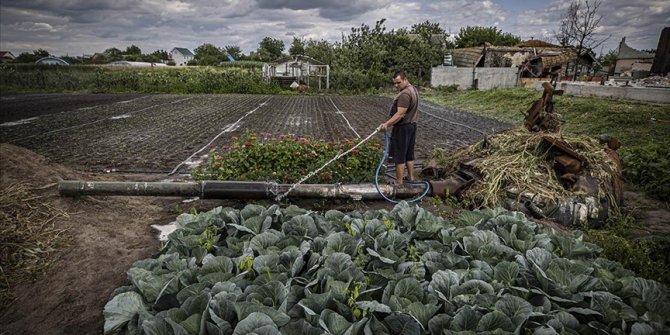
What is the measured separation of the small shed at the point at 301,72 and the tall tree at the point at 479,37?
28562 mm

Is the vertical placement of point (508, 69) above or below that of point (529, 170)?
above

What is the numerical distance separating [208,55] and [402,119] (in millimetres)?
71317

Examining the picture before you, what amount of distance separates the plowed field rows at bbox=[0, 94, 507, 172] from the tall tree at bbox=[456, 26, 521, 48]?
37.8m

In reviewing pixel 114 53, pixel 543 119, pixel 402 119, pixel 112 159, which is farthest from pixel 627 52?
pixel 114 53

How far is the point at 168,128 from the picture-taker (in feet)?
41.0

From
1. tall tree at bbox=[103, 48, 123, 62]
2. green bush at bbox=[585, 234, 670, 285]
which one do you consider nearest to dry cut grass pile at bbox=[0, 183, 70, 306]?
green bush at bbox=[585, 234, 670, 285]

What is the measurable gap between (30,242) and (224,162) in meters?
2.66

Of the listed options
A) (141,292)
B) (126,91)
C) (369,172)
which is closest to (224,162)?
(369,172)

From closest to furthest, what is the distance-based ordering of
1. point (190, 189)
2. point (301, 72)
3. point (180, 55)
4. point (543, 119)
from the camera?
point (190, 189) < point (543, 119) < point (301, 72) < point (180, 55)

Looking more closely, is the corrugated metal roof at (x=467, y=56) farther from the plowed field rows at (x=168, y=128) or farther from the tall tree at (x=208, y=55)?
the tall tree at (x=208, y=55)

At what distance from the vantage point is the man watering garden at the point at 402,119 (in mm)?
5605

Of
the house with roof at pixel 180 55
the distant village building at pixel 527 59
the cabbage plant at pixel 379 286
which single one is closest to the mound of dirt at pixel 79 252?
the cabbage plant at pixel 379 286

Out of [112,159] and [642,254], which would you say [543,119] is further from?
[112,159]

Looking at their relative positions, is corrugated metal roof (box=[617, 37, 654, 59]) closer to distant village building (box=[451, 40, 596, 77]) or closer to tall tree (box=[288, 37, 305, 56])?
distant village building (box=[451, 40, 596, 77])
